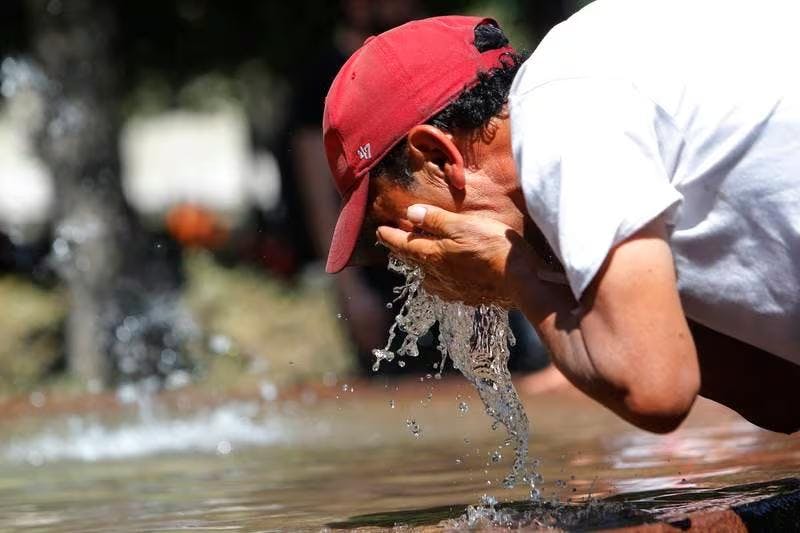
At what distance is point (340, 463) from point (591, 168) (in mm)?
2670

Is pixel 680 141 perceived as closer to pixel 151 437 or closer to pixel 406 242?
pixel 406 242

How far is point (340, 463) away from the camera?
5004 millimetres

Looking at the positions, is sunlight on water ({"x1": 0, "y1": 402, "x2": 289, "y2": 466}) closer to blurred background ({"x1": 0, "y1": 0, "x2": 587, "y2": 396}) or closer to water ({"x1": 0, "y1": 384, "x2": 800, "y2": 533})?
water ({"x1": 0, "y1": 384, "x2": 800, "y2": 533})

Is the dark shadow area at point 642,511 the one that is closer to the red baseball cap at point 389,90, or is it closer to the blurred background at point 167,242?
the red baseball cap at point 389,90

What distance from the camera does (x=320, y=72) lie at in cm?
774

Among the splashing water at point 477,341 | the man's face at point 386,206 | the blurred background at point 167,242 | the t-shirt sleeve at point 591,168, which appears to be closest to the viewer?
the t-shirt sleeve at point 591,168

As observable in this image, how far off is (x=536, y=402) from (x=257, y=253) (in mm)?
7255

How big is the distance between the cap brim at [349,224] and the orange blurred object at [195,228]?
12.8 meters

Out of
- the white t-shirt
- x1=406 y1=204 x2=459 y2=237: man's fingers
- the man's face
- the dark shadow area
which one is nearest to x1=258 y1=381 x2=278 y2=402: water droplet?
the dark shadow area

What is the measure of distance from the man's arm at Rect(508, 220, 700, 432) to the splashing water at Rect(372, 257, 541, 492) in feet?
2.38

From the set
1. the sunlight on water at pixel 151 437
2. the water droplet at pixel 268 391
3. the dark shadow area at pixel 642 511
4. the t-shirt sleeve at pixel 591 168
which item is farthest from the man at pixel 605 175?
the water droplet at pixel 268 391

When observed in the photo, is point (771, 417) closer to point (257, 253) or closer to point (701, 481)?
point (701, 481)

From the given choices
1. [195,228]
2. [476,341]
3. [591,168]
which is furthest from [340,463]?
[195,228]

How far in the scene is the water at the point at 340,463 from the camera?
140 inches
